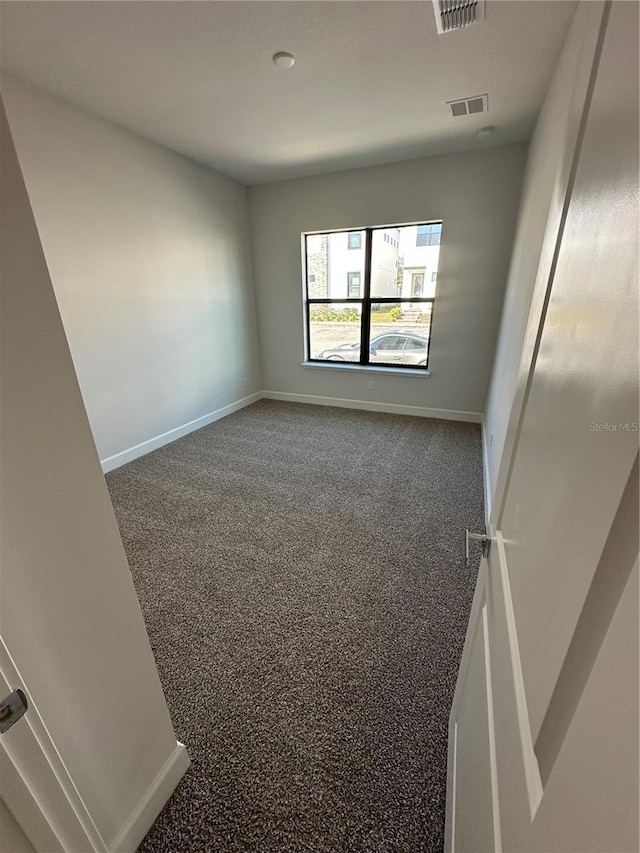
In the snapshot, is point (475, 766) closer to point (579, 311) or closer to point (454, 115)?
point (579, 311)

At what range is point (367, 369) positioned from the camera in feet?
14.7

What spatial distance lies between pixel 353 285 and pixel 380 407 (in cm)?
161

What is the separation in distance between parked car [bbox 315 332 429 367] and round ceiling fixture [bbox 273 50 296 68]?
2748mm

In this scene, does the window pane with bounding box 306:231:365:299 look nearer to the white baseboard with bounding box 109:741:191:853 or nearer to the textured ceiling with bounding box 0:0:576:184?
the textured ceiling with bounding box 0:0:576:184

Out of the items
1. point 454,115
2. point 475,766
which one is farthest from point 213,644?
point 454,115

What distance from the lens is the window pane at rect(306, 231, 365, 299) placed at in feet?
13.7

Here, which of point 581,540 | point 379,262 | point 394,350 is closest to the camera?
point 581,540

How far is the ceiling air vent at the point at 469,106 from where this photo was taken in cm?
241

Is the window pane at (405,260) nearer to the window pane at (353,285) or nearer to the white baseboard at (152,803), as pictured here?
the window pane at (353,285)

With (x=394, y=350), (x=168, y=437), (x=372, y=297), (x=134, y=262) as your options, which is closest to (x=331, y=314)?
(x=372, y=297)

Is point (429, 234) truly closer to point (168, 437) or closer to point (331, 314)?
point (331, 314)

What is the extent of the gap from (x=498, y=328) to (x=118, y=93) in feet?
12.2

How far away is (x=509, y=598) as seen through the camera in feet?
2.10

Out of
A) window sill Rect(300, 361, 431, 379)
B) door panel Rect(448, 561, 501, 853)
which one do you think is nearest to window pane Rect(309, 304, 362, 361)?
window sill Rect(300, 361, 431, 379)
